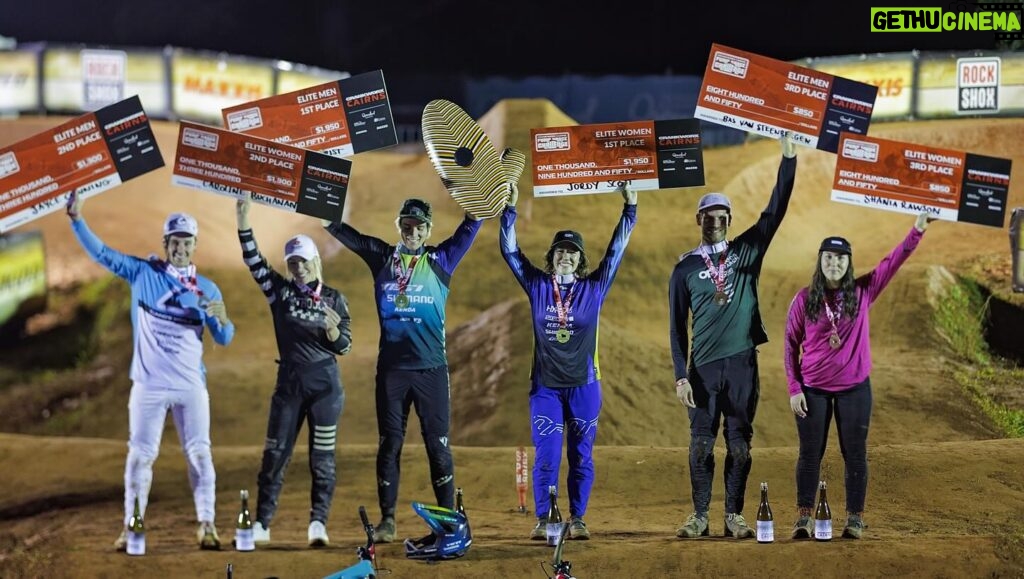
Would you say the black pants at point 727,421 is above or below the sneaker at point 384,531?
above

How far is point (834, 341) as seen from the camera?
1037 centimetres

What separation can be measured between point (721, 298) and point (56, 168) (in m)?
6.39

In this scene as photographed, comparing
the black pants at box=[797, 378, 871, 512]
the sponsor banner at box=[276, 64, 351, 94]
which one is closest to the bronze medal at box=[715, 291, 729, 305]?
the black pants at box=[797, 378, 871, 512]

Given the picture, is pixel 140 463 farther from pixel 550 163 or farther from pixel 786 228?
pixel 786 228

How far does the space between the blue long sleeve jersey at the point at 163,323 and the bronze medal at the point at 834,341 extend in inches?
215

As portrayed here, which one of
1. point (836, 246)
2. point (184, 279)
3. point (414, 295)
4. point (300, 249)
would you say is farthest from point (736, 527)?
point (184, 279)

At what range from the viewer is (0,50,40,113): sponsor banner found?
25.2 metres

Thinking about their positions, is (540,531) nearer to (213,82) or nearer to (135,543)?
(135,543)

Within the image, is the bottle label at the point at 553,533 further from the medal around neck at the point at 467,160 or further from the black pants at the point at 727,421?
the medal around neck at the point at 467,160

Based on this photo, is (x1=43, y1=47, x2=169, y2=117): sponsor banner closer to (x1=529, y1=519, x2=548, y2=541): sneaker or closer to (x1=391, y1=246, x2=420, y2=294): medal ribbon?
(x1=391, y1=246, x2=420, y2=294): medal ribbon

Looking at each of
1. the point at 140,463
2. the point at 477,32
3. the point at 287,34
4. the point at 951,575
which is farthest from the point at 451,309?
the point at 951,575

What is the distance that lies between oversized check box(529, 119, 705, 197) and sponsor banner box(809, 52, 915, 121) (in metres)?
13.8

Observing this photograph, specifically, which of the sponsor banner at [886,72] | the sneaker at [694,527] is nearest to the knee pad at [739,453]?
the sneaker at [694,527]

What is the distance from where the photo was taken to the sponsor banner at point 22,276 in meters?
20.4
